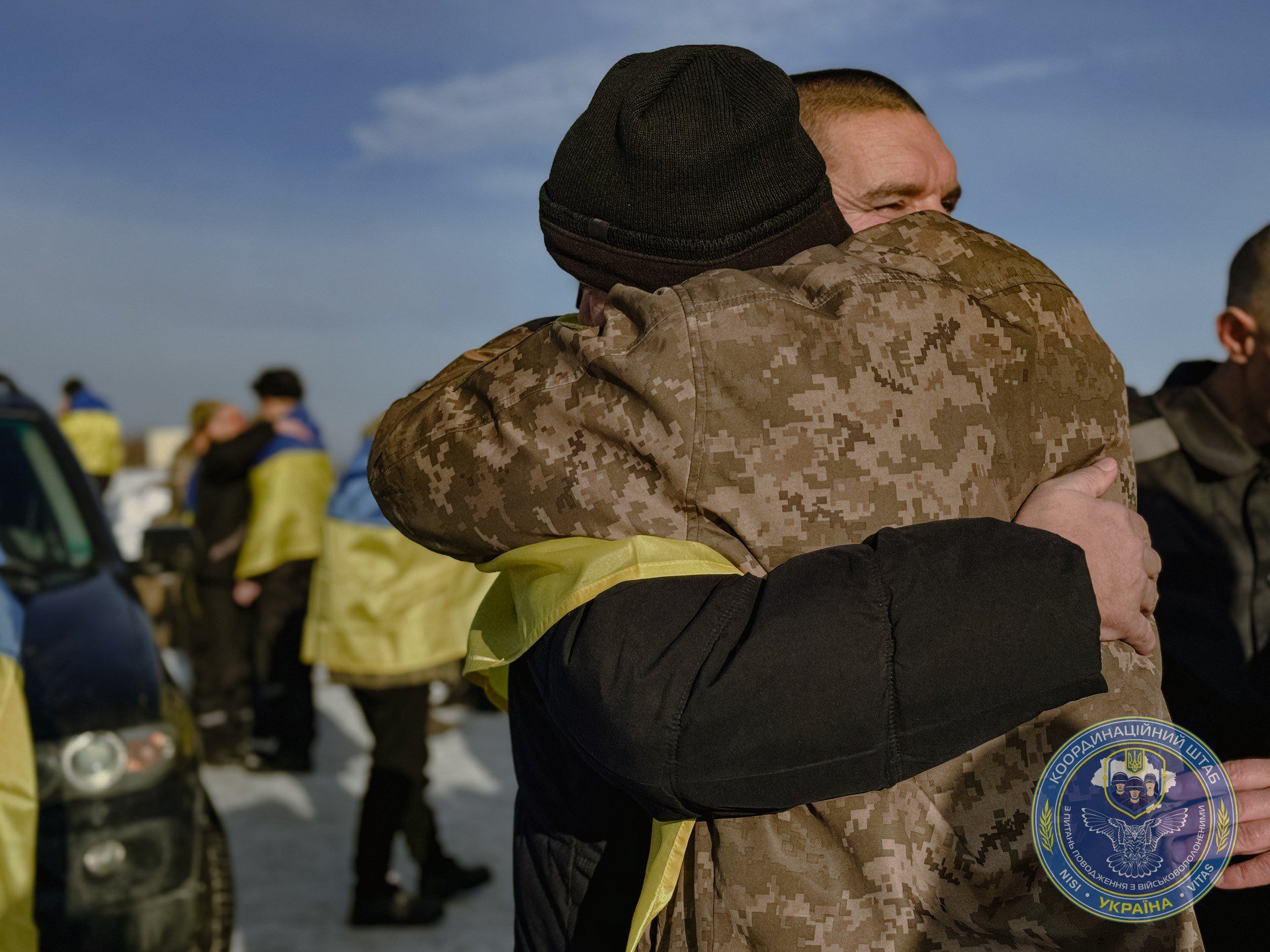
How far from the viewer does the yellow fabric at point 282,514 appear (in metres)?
6.78

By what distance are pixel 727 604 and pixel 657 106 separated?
56 centimetres

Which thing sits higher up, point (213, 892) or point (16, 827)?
point (16, 827)

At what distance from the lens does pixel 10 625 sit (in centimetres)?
271

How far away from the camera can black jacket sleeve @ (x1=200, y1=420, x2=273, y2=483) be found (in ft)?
22.6

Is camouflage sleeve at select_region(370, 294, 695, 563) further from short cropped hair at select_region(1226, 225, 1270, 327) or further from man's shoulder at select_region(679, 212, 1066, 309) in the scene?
short cropped hair at select_region(1226, 225, 1270, 327)

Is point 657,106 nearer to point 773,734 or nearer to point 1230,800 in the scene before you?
point 773,734

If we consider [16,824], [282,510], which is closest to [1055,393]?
[16,824]

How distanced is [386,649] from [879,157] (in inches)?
136

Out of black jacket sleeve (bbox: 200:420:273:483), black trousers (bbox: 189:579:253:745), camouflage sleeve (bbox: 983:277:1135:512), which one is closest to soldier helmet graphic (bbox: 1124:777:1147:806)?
camouflage sleeve (bbox: 983:277:1135:512)

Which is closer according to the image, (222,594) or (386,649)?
(386,649)

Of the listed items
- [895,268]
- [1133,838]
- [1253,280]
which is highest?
[1253,280]

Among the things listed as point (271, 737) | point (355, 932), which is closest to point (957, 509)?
point (355, 932)

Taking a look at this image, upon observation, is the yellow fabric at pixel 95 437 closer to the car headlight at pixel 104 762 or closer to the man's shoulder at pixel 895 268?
the car headlight at pixel 104 762

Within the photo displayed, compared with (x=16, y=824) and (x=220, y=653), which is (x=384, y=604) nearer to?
(x=16, y=824)
